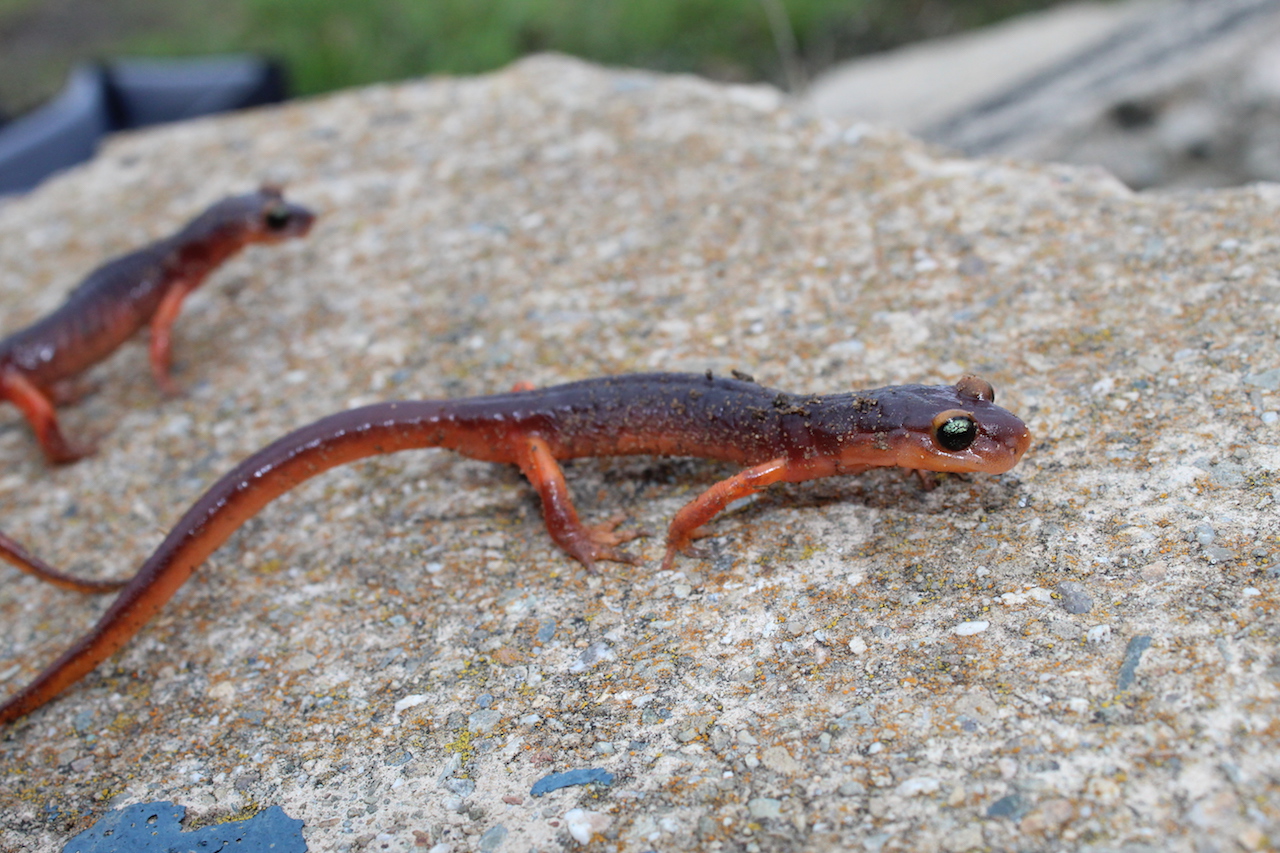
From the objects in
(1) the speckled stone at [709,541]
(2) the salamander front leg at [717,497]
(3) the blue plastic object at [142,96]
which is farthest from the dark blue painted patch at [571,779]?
(3) the blue plastic object at [142,96]

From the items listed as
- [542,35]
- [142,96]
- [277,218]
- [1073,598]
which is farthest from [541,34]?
[1073,598]

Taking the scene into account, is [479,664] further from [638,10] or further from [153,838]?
[638,10]

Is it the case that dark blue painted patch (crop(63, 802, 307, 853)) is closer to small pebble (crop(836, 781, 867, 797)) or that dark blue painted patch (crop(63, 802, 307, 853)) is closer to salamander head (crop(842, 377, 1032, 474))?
small pebble (crop(836, 781, 867, 797))

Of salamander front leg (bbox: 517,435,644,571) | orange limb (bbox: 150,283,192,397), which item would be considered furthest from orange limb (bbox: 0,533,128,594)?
salamander front leg (bbox: 517,435,644,571)

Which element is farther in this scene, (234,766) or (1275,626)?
(234,766)

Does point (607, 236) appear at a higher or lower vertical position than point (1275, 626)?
higher

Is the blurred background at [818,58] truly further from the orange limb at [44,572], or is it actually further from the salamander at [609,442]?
the orange limb at [44,572]

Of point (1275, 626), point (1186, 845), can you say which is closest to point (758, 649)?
point (1186, 845)
